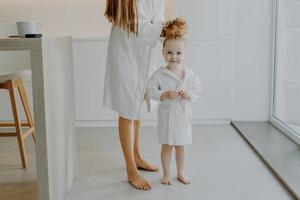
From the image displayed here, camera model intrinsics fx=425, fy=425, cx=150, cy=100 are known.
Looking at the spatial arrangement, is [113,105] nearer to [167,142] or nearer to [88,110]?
[167,142]

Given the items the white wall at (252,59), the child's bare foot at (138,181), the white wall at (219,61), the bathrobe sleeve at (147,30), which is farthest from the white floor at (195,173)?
the bathrobe sleeve at (147,30)

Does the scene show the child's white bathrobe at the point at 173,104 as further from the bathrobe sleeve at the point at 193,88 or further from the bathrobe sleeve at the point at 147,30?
the bathrobe sleeve at the point at 147,30

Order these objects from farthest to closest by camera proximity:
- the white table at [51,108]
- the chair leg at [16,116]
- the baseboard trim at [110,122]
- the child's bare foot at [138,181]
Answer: the baseboard trim at [110,122] < the chair leg at [16,116] < the child's bare foot at [138,181] < the white table at [51,108]

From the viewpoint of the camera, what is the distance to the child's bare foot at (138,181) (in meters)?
2.22

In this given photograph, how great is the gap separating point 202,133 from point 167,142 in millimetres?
1272

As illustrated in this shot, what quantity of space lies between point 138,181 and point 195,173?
15.1 inches

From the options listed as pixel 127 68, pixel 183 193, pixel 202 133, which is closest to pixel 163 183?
pixel 183 193

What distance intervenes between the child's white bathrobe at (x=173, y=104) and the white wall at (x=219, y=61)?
1.45 metres

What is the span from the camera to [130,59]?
2.24 metres

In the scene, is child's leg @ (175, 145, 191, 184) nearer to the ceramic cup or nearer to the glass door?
the ceramic cup

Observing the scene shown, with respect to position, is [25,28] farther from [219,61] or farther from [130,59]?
[219,61]

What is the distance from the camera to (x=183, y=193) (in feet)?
7.06

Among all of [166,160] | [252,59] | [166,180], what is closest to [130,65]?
[166,160]

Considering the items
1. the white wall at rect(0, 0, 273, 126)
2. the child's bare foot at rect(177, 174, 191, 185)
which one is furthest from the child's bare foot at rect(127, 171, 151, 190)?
the white wall at rect(0, 0, 273, 126)
